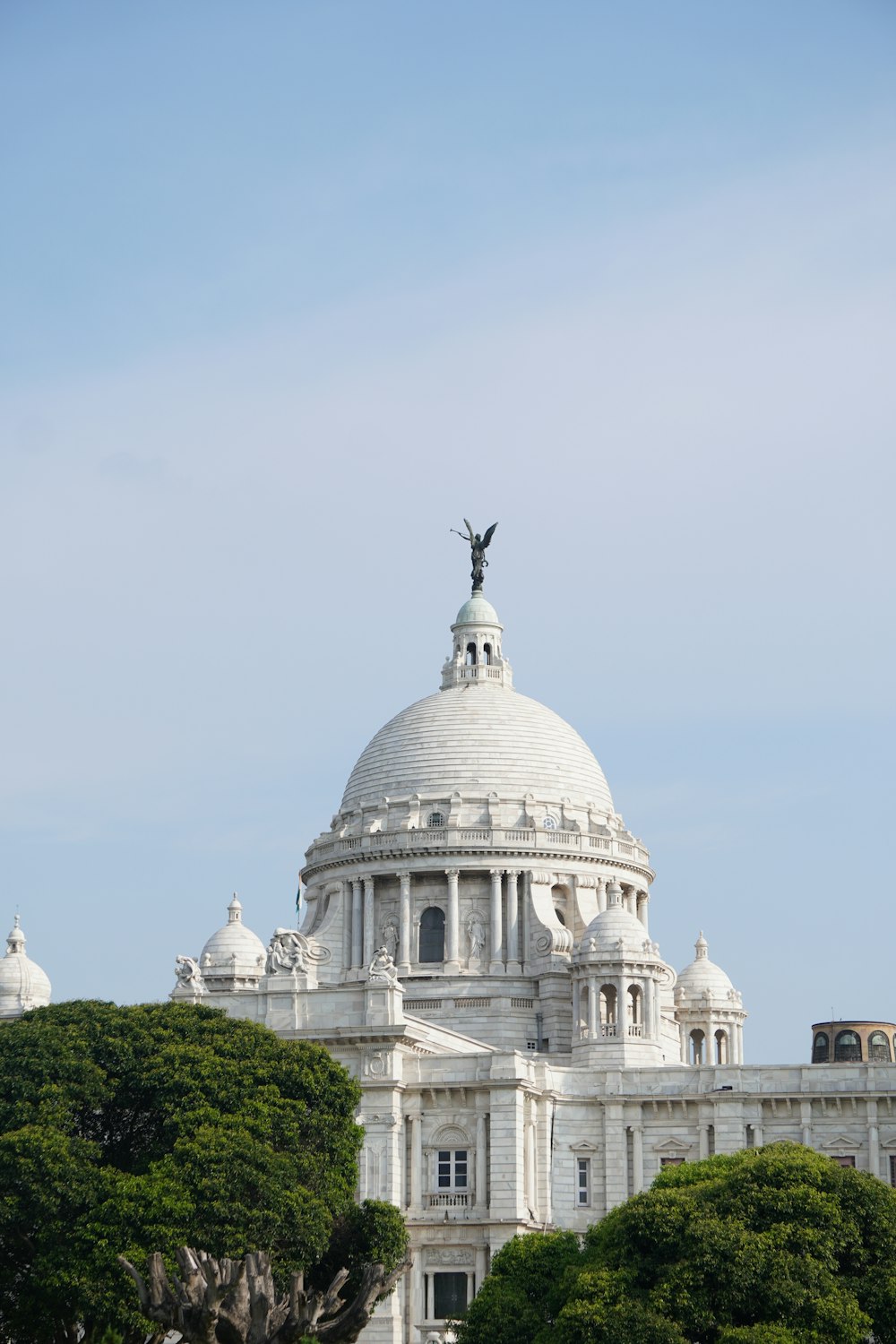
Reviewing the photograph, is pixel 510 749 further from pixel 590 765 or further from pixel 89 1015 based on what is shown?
pixel 89 1015

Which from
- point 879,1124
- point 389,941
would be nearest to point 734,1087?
point 879,1124

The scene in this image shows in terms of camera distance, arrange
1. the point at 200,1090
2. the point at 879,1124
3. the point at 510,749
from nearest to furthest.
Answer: the point at 200,1090
the point at 879,1124
the point at 510,749

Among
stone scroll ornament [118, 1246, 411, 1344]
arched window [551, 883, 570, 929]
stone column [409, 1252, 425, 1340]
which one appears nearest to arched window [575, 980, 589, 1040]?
arched window [551, 883, 570, 929]

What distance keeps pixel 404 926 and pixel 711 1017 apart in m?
18.0

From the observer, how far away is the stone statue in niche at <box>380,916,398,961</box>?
383 ft

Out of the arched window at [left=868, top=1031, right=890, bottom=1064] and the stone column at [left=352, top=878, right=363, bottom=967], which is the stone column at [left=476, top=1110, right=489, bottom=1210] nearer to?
the stone column at [left=352, top=878, right=363, bottom=967]

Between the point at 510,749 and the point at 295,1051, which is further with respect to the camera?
the point at 510,749

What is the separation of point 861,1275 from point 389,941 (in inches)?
1947

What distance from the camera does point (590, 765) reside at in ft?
410

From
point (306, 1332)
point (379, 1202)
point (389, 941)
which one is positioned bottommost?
point (306, 1332)

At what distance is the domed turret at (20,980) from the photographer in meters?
119

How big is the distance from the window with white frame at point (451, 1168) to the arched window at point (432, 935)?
21.6m

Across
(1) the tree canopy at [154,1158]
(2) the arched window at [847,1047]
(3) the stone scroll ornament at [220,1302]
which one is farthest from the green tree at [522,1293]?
(2) the arched window at [847,1047]

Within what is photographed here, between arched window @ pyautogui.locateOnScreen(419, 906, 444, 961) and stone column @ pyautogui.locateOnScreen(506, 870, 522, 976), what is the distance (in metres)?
3.42
